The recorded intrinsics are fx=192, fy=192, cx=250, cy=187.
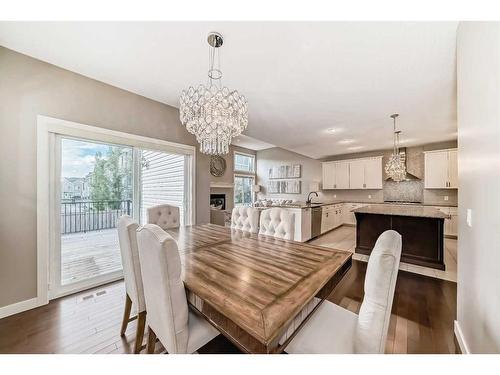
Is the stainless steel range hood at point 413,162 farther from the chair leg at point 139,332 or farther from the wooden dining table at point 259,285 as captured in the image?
the chair leg at point 139,332

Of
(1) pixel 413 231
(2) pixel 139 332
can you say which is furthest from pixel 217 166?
(2) pixel 139 332

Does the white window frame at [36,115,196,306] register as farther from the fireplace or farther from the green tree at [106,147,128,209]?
the fireplace

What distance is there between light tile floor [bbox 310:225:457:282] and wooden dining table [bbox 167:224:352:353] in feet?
8.49

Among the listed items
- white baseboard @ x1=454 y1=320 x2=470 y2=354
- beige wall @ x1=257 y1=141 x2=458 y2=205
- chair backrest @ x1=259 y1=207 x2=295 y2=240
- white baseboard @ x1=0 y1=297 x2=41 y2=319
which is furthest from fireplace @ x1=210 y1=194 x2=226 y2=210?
white baseboard @ x1=454 y1=320 x2=470 y2=354

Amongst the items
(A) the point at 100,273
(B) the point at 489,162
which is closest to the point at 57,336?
(A) the point at 100,273

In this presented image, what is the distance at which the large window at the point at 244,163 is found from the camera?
24.8 ft

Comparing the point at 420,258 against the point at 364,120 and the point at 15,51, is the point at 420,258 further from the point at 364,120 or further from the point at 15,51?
the point at 15,51

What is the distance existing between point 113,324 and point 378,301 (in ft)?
7.20

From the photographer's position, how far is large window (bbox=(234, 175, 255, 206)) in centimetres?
757

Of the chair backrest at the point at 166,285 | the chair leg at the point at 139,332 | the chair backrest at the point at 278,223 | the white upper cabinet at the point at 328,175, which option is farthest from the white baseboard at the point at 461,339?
the white upper cabinet at the point at 328,175

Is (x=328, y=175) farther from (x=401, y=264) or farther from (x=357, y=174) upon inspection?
(x=401, y=264)

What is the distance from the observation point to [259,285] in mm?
1058

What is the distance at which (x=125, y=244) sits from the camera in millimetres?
1407
